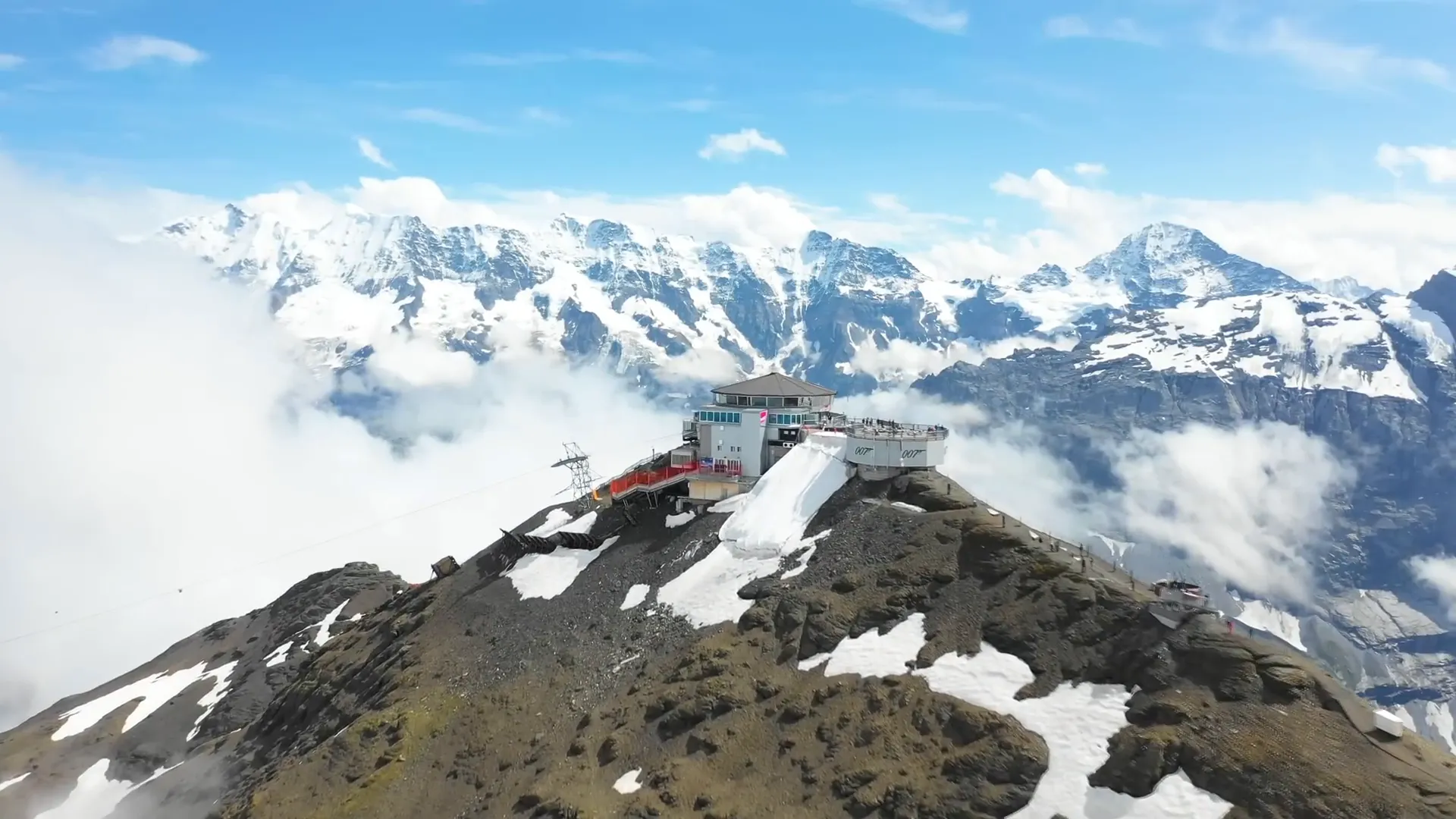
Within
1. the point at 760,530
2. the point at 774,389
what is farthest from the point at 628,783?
the point at 774,389

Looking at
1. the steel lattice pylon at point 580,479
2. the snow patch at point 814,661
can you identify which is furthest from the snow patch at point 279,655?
the snow patch at point 814,661

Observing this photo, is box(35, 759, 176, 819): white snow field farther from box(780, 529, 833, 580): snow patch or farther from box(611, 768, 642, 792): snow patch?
box(780, 529, 833, 580): snow patch

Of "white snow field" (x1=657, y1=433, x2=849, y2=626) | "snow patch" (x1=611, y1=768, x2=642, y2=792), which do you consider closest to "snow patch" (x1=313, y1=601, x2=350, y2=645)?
"white snow field" (x1=657, y1=433, x2=849, y2=626)

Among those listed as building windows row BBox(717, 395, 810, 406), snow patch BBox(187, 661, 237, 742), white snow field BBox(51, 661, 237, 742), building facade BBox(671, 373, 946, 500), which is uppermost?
building windows row BBox(717, 395, 810, 406)

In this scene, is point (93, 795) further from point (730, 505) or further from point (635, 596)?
point (730, 505)

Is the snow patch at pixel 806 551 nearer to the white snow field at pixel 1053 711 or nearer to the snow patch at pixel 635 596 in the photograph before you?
the white snow field at pixel 1053 711

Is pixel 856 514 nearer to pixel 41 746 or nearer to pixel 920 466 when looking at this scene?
pixel 920 466
